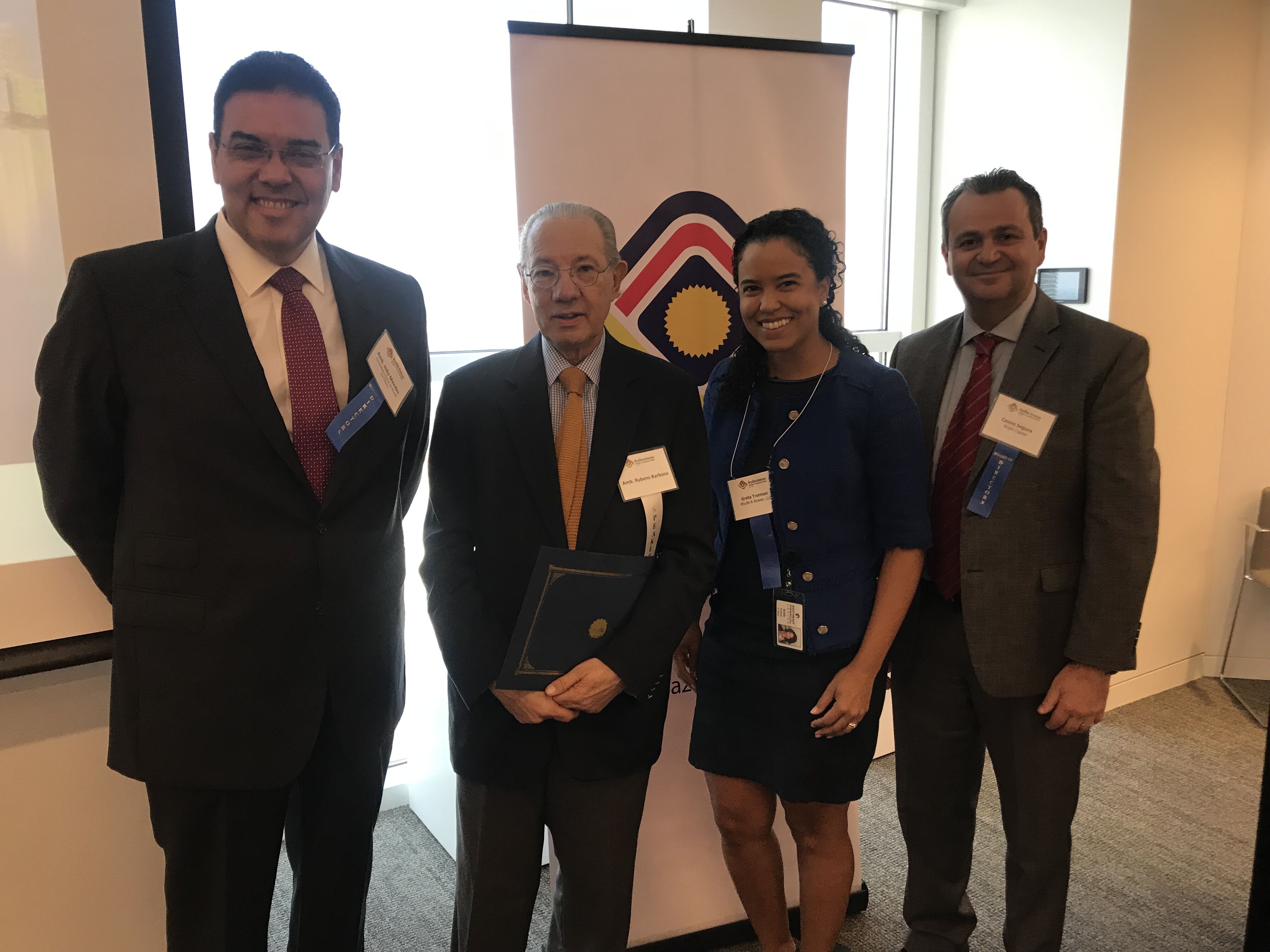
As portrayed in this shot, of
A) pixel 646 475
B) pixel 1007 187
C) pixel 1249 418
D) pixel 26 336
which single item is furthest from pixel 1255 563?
pixel 26 336

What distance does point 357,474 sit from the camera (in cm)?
153

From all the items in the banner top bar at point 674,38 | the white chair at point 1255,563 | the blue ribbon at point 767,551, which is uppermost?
the banner top bar at point 674,38

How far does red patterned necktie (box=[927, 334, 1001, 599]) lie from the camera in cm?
188

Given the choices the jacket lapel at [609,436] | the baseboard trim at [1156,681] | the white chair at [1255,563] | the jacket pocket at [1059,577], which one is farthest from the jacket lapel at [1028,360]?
the white chair at [1255,563]

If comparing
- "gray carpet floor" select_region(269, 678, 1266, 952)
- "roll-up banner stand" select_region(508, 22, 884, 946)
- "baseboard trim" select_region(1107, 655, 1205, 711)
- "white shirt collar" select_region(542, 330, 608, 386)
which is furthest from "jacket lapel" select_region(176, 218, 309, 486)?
"baseboard trim" select_region(1107, 655, 1205, 711)

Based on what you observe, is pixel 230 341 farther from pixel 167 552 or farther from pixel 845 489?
pixel 845 489

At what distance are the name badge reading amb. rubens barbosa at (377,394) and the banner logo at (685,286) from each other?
67cm

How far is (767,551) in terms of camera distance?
5.70ft

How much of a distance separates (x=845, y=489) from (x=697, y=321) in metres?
0.71

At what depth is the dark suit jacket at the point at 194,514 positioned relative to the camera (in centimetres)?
140

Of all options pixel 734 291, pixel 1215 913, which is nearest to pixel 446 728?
pixel 734 291

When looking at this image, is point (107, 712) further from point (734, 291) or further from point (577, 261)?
point (734, 291)

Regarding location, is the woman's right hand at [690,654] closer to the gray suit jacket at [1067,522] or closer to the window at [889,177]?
the gray suit jacket at [1067,522]

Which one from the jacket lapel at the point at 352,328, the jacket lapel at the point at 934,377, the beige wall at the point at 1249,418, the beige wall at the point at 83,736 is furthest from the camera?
the beige wall at the point at 1249,418
